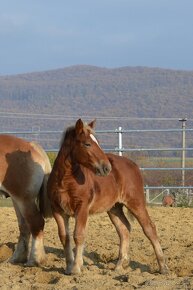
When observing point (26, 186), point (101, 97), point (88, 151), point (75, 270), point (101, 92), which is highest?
point (101, 92)

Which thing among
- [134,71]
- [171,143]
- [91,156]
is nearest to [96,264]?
[91,156]

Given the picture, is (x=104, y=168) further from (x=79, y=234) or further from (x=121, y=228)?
(x=121, y=228)

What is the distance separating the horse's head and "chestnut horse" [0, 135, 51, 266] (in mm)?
772

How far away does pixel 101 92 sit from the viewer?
8894 cm

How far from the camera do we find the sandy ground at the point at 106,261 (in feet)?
21.1

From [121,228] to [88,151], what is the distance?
4.51 ft

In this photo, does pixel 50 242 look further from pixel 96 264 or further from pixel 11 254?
pixel 96 264

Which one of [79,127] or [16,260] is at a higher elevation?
[79,127]

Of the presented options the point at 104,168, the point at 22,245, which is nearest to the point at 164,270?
the point at 104,168

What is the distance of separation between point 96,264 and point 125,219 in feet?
2.04

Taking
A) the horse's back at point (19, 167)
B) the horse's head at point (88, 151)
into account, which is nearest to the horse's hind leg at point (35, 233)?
the horse's back at point (19, 167)

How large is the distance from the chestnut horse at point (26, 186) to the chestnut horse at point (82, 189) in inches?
19.4

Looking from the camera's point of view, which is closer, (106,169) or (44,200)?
(106,169)

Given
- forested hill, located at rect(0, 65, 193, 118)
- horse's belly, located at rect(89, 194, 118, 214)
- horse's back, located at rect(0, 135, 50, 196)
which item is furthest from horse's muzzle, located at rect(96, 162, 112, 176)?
forested hill, located at rect(0, 65, 193, 118)
